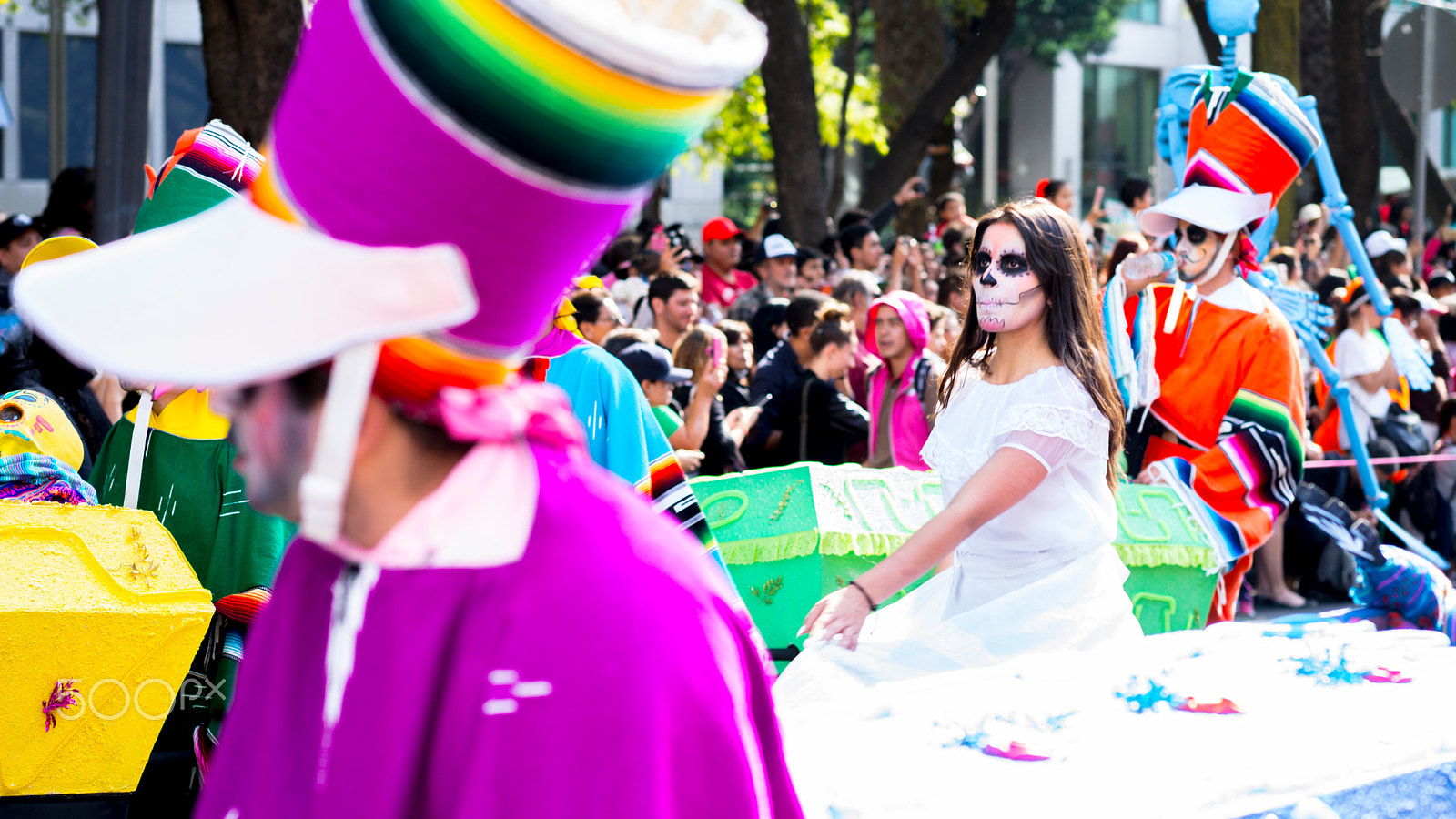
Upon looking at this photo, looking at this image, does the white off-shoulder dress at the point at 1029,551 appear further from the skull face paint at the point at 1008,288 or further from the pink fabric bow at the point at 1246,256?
the pink fabric bow at the point at 1246,256

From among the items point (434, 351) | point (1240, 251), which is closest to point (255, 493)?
point (434, 351)

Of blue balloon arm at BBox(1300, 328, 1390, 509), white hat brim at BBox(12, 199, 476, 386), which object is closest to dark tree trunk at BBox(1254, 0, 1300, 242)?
blue balloon arm at BBox(1300, 328, 1390, 509)

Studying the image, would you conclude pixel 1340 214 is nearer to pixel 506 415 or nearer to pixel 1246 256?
pixel 1246 256

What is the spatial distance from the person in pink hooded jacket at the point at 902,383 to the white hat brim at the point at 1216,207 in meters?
1.30

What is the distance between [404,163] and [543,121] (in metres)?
0.11

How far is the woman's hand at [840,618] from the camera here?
274 cm

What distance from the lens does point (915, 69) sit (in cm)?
1678

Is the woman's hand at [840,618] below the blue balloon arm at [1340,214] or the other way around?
below

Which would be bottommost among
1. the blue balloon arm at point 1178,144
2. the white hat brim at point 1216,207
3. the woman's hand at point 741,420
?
the woman's hand at point 741,420

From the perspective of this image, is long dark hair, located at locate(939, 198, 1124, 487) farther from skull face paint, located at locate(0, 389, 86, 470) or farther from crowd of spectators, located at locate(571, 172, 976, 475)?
skull face paint, located at locate(0, 389, 86, 470)

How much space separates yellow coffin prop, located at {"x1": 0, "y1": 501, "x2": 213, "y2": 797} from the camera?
118 inches

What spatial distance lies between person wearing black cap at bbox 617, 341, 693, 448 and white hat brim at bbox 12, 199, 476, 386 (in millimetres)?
4303

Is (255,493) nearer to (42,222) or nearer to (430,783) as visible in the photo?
(430,783)

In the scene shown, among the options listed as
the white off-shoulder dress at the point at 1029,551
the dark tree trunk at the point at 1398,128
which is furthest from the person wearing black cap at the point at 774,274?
the dark tree trunk at the point at 1398,128
